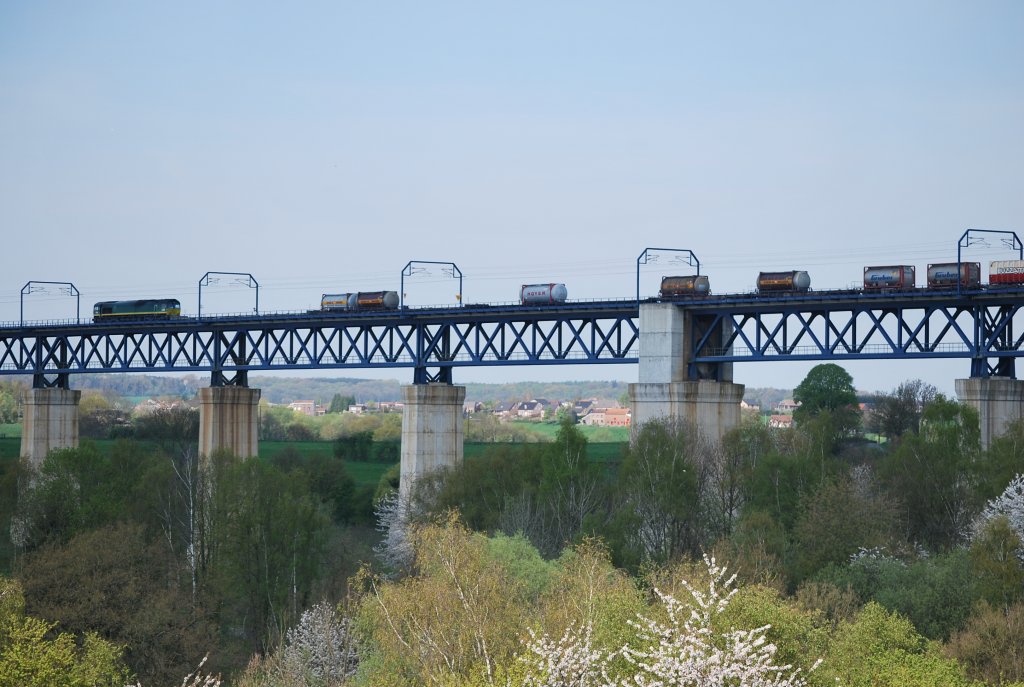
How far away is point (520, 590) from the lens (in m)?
54.2

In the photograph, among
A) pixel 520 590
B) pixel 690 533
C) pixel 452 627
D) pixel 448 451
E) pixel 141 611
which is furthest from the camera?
pixel 448 451

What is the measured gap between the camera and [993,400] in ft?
268

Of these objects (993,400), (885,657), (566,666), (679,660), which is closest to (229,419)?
(993,400)

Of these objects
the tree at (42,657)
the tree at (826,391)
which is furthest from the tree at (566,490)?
the tree at (826,391)

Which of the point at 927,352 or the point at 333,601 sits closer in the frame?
the point at 333,601

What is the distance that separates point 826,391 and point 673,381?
326 feet

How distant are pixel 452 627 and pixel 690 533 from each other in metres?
33.8

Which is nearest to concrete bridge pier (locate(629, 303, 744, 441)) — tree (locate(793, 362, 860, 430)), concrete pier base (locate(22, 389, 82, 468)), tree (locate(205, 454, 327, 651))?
tree (locate(205, 454, 327, 651))

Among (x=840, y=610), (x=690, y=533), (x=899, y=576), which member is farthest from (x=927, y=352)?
(x=840, y=610)

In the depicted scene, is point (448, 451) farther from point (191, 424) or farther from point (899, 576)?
point (191, 424)

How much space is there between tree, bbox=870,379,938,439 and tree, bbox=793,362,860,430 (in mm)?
2992

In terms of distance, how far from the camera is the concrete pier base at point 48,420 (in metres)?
121

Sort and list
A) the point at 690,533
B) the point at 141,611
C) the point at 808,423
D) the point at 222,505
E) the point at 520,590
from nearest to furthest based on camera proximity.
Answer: the point at 520,590
the point at 141,611
the point at 690,533
the point at 222,505
the point at 808,423

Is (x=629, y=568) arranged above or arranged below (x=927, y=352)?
below
